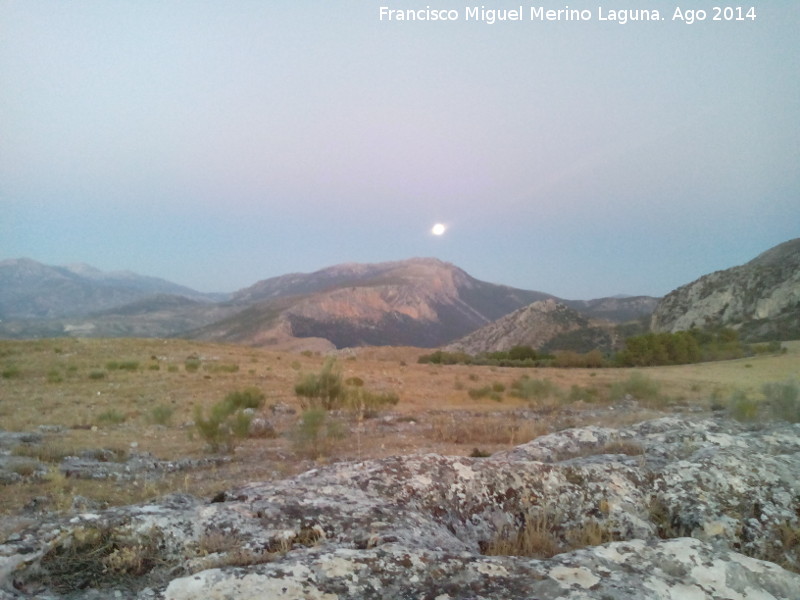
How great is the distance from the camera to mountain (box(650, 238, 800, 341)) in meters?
69.7

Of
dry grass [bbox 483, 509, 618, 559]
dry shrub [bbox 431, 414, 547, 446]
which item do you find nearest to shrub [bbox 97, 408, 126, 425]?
dry shrub [bbox 431, 414, 547, 446]

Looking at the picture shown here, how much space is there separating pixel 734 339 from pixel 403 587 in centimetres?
6407

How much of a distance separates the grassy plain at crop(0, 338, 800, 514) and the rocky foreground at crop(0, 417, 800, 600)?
4.31 meters

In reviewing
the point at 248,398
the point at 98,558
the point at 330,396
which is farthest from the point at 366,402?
the point at 98,558

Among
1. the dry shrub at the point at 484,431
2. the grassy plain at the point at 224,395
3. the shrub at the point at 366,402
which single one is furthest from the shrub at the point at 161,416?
the dry shrub at the point at 484,431

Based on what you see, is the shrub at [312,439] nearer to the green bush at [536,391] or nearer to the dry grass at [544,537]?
the dry grass at [544,537]

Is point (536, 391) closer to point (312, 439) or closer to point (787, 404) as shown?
point (787, 404)

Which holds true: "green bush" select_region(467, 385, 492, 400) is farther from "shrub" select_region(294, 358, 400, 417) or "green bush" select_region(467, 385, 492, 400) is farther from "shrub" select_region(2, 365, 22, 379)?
"shrub" select_region(2, 365, 22, 379)

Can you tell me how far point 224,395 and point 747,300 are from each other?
8902 centimetres

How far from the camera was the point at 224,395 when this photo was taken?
19.8 meters

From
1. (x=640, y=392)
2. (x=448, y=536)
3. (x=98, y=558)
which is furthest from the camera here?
(x=640, y=392)

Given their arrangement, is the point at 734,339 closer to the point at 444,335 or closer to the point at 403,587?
the point at 403,587

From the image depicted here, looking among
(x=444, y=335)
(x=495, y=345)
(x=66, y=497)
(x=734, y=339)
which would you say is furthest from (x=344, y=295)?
(x=66, y=497)

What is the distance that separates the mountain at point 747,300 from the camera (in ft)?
229
